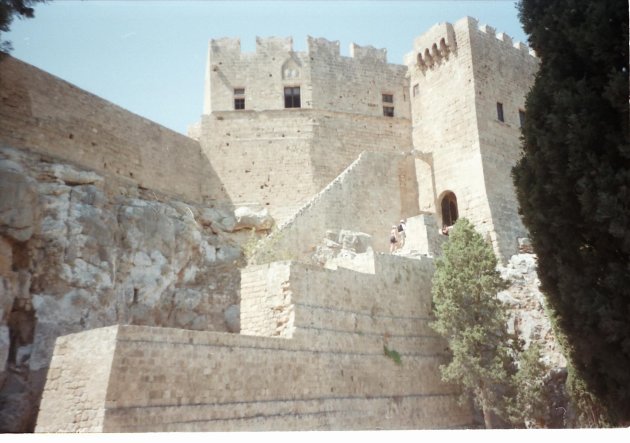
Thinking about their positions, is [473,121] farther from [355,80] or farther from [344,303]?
[344,303]

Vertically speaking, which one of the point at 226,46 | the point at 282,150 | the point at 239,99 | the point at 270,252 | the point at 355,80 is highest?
the point at 226,46

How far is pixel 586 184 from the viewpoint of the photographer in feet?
21.5

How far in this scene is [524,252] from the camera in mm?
17688

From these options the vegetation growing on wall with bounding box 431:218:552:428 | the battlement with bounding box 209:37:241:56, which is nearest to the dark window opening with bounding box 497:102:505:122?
the vegetation growing on wall with bounding box 431:218:552:428

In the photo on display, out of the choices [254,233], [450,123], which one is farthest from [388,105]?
[254,233]

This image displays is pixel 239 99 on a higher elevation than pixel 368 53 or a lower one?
lower

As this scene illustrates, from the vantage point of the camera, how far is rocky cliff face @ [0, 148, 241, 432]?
12.4 metres

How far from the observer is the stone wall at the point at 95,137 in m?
15.1

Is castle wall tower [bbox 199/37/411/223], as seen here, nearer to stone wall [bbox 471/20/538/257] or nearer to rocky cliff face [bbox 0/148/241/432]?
rocky cliff face [bbox 0/148/241/432]

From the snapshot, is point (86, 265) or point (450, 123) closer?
point (86, 265)

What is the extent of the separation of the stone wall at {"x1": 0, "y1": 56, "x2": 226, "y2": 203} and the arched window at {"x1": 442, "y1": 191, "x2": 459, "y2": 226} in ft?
23.0

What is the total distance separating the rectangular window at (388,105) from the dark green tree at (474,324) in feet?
31.6

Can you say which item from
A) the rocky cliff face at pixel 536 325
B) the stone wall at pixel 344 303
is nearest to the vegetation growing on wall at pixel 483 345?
the rocky cliff face at pixel 536 325

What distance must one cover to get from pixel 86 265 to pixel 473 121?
11900 millimetres
